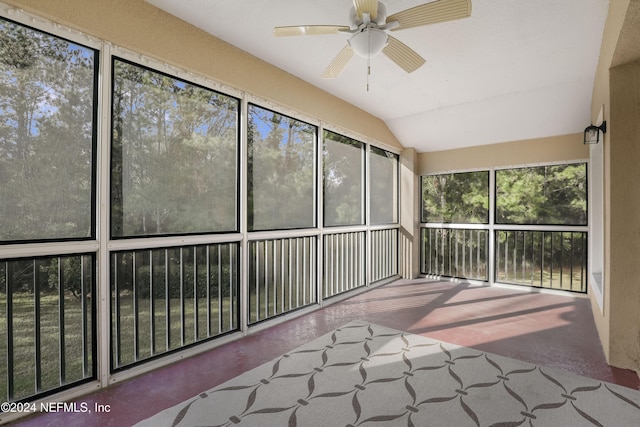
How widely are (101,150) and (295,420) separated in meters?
2.12

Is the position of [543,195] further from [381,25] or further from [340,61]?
[381,25]

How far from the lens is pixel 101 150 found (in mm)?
2166

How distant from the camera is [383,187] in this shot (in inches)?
218

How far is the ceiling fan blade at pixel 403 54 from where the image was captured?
7.37 feet

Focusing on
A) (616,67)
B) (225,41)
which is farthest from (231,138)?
(616,67)

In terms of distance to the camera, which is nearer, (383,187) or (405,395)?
(405,395)

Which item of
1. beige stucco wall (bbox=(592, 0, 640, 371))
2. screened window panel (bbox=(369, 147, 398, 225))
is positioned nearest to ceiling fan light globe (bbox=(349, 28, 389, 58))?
beige stucco wall (bbox=(592, 0, 640, 371))

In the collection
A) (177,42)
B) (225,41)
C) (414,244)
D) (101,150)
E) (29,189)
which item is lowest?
(414,244)

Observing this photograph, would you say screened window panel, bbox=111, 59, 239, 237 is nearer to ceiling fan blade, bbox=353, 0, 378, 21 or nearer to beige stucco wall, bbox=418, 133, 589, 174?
ceiling fan blade, bbox=353, 0, 378, 21

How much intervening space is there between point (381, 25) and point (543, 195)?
4196mm

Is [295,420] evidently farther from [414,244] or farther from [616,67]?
[414,244]

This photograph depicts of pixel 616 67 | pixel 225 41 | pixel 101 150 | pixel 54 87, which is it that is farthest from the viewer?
pixel 225 41

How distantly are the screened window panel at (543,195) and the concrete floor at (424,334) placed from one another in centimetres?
113

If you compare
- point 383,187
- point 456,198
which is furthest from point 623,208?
point 383,187
